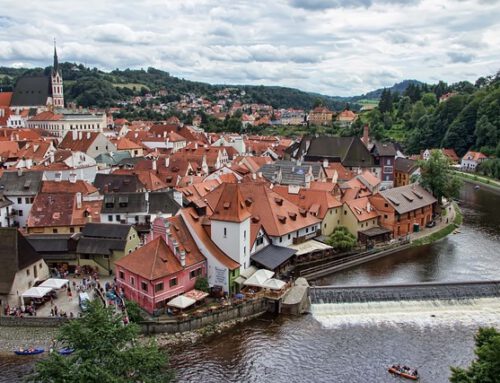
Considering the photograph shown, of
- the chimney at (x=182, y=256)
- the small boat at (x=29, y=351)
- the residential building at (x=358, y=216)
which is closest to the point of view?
the small boat at (x=29, y=351)

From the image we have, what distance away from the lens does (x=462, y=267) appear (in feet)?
169

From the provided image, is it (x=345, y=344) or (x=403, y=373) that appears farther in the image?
(x=345, y=344)

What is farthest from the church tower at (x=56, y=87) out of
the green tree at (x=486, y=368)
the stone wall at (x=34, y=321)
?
the green tree at (x=486, y=368)

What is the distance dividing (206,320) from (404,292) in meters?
16.9

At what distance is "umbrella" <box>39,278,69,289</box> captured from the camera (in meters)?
39.5

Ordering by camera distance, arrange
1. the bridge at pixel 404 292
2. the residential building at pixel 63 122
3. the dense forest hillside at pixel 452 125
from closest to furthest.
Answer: the bridge at pixel 404 292
the residential building at pixel 63 122
the dense forest hillside at pixel 452 125

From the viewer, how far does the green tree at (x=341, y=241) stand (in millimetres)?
52625

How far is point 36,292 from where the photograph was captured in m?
38.3

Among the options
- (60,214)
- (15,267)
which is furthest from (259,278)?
(60,214)

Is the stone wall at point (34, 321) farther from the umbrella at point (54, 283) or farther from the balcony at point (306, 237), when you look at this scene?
the balcony at point (306, 237)

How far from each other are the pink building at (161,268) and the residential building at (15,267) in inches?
269

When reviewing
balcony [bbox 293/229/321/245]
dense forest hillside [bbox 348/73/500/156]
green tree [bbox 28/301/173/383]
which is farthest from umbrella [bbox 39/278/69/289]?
dense forest hillside [bbox 348/73/500/156]

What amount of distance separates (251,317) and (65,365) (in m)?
20.3

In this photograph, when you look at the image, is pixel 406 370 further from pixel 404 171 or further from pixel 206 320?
pixel 404 171
